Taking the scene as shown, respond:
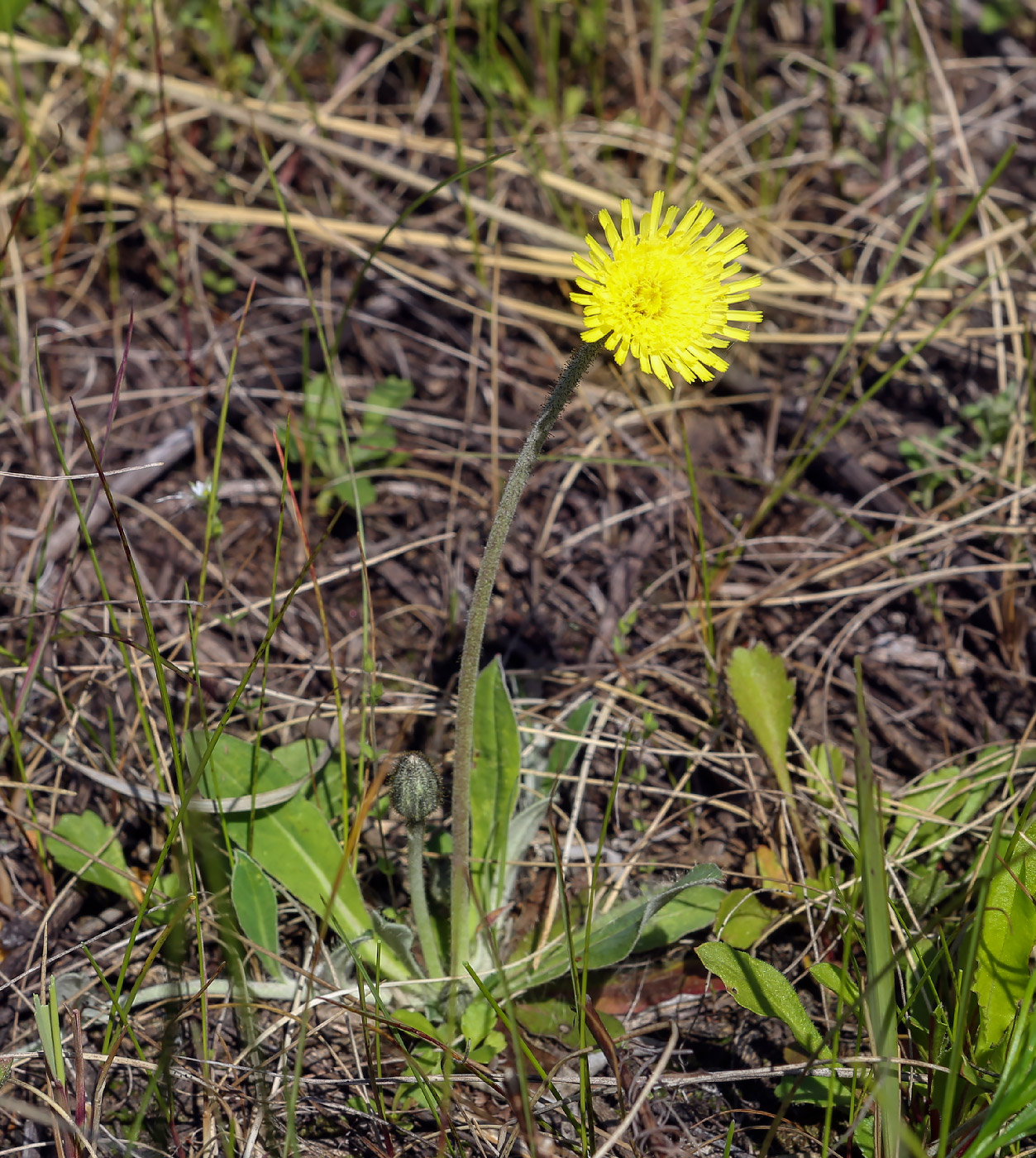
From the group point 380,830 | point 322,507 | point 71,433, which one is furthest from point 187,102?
point 380,830

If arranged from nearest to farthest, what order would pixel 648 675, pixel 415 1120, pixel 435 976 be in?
pixel 415 1120 → pixel 435 976 → pixel 648 675

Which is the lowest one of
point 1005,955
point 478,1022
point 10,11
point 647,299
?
point 478,1022

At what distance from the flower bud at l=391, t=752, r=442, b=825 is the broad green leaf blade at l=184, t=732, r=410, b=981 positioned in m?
0.39

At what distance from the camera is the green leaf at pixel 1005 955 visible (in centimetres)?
195

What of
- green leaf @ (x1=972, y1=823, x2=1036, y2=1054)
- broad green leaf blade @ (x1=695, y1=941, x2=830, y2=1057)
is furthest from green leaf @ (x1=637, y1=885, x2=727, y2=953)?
green leaf @ (x1=972, y1=823, x2=1036, y2=1054)

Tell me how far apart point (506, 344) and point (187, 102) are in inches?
64.8

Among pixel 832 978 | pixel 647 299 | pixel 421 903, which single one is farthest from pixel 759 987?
pixel 647 299

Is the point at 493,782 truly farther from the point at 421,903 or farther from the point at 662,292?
the point at 662,292

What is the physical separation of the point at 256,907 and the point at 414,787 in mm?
537

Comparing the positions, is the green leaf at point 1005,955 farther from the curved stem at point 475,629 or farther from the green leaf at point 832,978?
the curved stem at point 475,629

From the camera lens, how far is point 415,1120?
205 centimetres

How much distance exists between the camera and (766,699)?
2.61m

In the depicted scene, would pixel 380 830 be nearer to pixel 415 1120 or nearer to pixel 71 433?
pixel 415 1120

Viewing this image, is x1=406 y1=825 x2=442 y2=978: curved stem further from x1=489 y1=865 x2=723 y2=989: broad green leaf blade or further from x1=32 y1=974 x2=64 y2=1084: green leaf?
x1=32 y1=974 x2=64 y2=1084: green leaf
